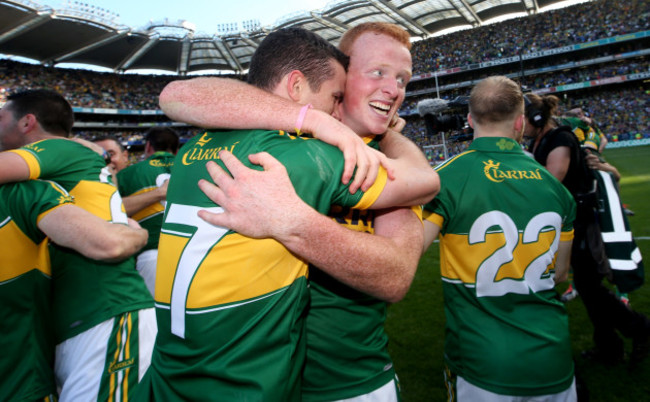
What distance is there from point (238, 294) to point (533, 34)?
4185 centimetres

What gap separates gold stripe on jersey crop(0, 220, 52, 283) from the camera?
6.12ft

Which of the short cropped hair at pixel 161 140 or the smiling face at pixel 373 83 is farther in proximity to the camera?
the short cropped hair at pixel 161 140

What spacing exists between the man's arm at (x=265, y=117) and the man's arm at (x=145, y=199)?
2.75 meters

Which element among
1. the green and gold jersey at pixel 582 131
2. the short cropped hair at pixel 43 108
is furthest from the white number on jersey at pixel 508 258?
the short cropped hair at pixel 43 108

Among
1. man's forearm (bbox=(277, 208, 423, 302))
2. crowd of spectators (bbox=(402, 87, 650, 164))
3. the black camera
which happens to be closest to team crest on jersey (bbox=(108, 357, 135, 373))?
man's forearm (bbox=(277, 208, 423, 302))

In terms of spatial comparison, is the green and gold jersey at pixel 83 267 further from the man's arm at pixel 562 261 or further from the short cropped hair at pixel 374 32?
the man's arm at pixel 562 261

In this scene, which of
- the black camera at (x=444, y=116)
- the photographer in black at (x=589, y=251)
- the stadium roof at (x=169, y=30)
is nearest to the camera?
the black camera at (x=444, y=116)

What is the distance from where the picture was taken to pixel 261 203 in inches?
43.2

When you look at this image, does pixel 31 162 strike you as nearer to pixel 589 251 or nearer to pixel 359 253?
pixel 359 253

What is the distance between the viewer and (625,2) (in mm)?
32031

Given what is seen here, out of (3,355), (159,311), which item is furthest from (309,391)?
(3,355)

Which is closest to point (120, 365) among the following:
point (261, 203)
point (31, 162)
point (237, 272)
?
→ point (31, 162)

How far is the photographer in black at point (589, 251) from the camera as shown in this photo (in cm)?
341

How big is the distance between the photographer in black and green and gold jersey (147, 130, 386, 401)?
310 cm
